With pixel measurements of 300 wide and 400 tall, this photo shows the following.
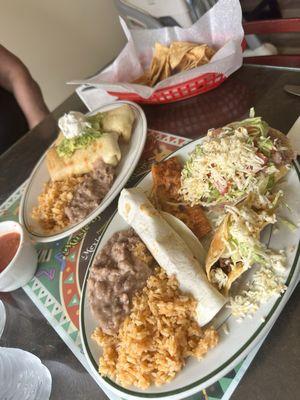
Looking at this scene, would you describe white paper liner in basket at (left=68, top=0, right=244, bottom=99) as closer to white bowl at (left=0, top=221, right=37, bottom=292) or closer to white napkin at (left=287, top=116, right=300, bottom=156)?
white napkin at (left=287, top=116, right=300, bottom=156)

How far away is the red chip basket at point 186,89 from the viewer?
4.94 feet

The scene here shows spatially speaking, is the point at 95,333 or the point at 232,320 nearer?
the point at 232,320

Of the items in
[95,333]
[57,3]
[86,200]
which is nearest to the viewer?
[95,333]

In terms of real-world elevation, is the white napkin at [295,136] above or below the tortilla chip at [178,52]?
below

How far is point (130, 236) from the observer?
1.12 m

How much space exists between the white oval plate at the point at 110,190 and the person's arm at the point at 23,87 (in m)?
0.92

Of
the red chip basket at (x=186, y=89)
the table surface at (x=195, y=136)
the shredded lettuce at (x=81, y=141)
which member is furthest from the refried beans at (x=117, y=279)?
the red chip basket at (x=186, y=89)

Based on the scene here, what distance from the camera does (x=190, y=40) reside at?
1725 millimetres

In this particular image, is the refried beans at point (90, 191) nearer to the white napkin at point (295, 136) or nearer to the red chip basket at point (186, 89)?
the red chip basket at point (186, 89)

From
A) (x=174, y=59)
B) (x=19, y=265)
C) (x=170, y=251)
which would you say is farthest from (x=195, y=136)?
(x=19, y=265)

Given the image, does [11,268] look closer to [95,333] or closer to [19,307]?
[19,307]

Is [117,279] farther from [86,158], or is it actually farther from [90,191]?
[86,158]

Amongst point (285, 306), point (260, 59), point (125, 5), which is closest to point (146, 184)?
point (285, 306)

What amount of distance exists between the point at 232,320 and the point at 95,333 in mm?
350
